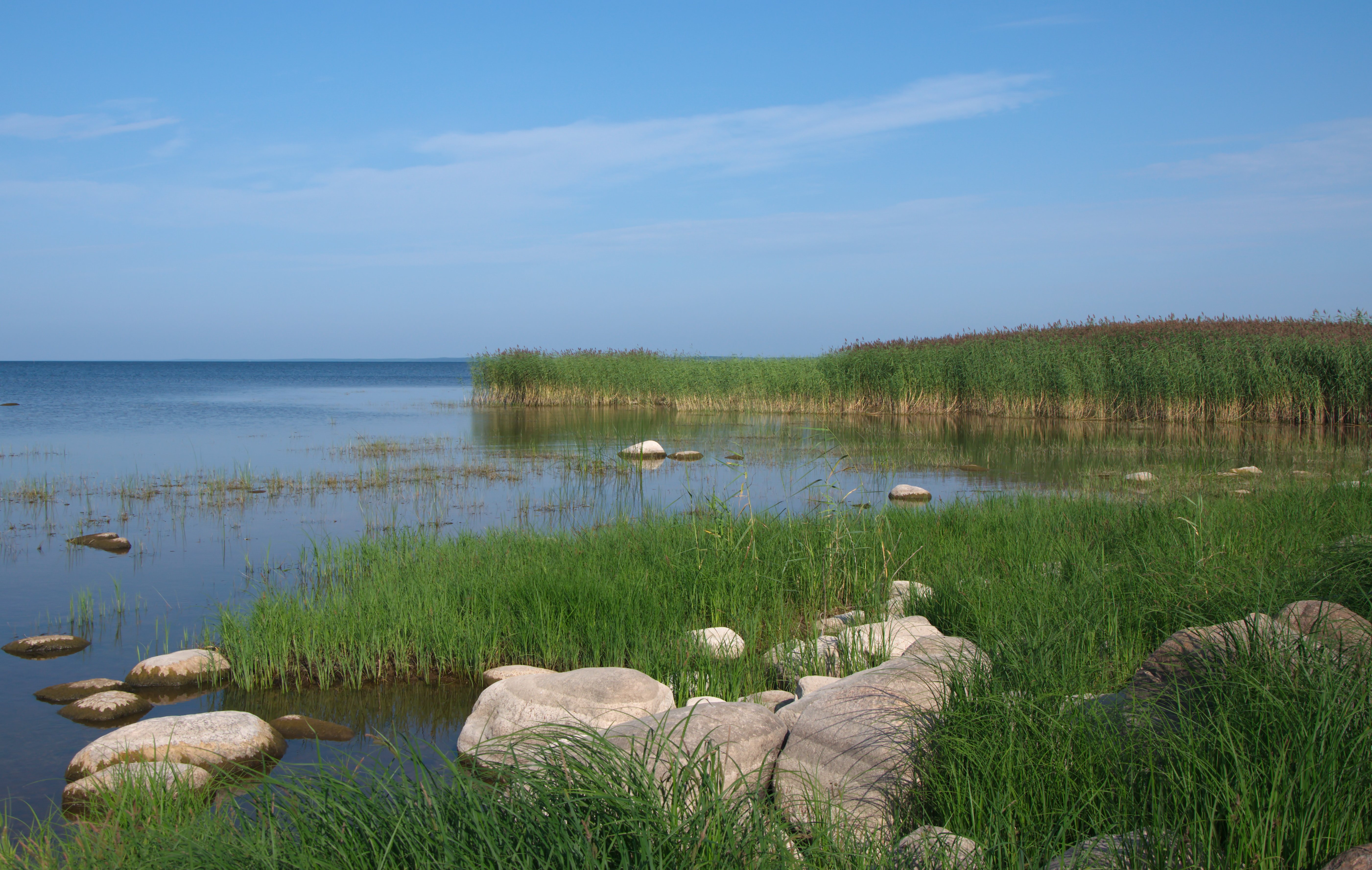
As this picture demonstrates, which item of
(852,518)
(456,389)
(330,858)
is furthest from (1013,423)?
(456,389)

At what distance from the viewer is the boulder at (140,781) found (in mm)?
3723

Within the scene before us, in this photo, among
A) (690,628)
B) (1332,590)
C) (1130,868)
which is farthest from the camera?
(690,628)

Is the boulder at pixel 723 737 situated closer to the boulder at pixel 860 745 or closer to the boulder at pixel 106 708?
the boulder at pixel 860 745

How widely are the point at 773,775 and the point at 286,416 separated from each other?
29.1m

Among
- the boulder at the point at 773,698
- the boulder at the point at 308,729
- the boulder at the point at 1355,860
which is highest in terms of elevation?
the boulder at the point at 1355,860

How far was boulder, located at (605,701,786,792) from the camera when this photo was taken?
3152 millimetres

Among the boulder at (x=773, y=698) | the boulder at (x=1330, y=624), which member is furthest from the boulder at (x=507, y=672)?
the boulder at (x=1330, y=624)

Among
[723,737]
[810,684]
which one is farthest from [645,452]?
[723,737]

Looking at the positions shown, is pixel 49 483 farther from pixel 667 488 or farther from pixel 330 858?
pixel 330 858

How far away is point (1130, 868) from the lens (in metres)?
2.44

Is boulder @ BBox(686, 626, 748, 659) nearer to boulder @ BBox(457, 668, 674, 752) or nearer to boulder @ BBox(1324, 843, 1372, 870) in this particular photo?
boulder @ BBox(457, 668, 674, 752)

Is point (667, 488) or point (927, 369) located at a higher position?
point (927, 369)

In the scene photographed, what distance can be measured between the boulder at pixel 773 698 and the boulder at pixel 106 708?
3.70 m

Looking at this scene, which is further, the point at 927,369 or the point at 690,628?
the point at 927,369
